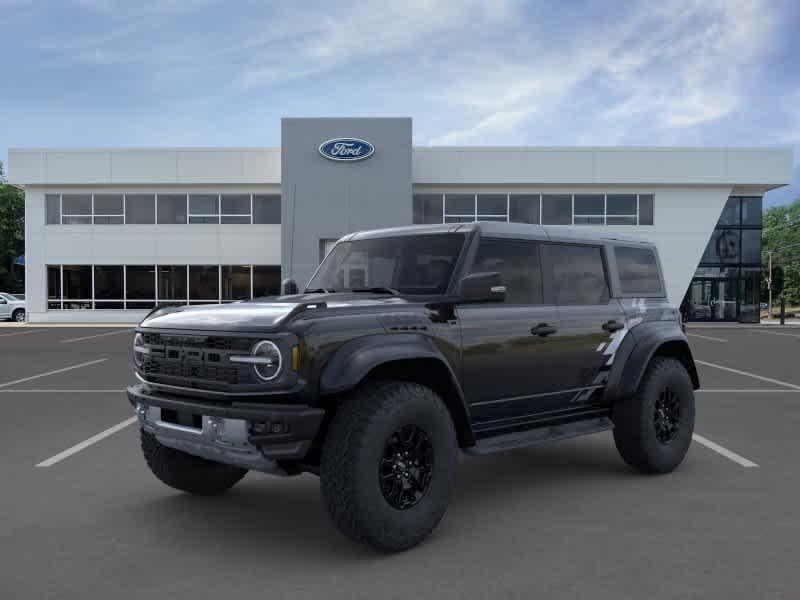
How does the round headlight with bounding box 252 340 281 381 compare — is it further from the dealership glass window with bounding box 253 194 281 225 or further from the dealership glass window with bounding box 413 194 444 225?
the dealership glass window with bounding box 253 194 281 225

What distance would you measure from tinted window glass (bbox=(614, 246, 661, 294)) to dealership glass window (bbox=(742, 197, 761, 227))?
2999cm

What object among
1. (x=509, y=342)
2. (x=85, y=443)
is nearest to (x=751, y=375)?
(x=509, y=342)

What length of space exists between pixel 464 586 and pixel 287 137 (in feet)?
88.9

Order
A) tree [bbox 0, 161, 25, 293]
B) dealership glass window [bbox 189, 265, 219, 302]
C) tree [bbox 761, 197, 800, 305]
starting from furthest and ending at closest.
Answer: tree [bbox 761, 197, 800, 305] → tree [bbox 0, 161, 25, 293] → dealership glass window [bbox 189, 265, 219, 302]

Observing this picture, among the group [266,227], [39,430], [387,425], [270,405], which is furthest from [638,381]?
[266,227]

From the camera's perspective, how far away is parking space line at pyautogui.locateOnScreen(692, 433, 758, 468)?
6.14 meters

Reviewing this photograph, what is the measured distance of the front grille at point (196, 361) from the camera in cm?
394

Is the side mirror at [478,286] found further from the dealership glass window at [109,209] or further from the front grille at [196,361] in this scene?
the dealership glass window at [109,209]

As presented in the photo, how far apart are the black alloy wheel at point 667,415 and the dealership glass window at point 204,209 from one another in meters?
28.1

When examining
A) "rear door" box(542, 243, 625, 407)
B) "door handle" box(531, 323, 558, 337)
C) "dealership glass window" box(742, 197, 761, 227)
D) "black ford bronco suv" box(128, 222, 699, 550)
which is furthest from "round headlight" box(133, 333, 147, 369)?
"dealership glass window" box(742, 197, 761, 227)

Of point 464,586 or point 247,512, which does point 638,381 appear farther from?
point 247,512

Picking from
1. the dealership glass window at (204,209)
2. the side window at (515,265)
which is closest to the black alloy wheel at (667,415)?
the side window at (515,265)

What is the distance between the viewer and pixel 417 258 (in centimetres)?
501

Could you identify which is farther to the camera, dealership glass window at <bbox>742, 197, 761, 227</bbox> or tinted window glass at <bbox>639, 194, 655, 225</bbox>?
dealership glass window at <bbox>742, 197, 761, 227</bbox>
